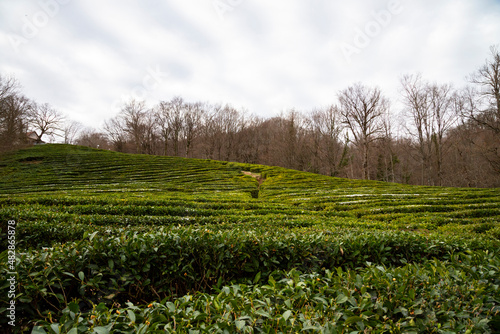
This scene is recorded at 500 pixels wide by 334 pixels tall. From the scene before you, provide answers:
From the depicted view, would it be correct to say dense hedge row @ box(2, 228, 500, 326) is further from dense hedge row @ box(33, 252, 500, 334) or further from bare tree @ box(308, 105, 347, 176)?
bare tree @ box(308, 105, 347, 176)

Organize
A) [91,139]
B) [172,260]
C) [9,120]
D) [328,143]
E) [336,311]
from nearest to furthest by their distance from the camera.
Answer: [336,311], [172,260], [9,120], [328,143], [91,139]

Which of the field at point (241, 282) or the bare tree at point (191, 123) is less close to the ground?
the bare tree at point (191, 123)

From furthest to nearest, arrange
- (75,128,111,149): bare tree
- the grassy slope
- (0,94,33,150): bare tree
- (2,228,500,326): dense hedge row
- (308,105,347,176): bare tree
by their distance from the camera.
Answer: (75,128,111,149): bare tree, (308,105,347,176): bare tree, (0,94,33,150): bare tree, the grassy slope, (2,228,500,326): dense hedge row

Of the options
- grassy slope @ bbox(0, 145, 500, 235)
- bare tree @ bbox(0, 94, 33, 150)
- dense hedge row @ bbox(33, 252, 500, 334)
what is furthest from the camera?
bare tree @ bbox(0, 94, 33, 150)

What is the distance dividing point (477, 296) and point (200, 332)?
250cm

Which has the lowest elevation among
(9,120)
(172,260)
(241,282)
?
(241,282)

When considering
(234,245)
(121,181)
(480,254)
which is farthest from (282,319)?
(121,181)

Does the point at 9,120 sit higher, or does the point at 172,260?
the point at 9,120

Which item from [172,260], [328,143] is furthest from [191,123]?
[172,260]

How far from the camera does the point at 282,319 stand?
1.73 meters

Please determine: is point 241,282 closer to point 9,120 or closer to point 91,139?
point 9,120

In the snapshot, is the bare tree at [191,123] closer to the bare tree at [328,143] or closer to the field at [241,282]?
the bare tree at [328,143]

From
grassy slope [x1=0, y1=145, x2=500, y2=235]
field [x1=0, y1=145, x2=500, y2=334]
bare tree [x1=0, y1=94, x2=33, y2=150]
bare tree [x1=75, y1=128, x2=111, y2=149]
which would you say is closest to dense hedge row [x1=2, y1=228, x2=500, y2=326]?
field [x1=0, y1=145, x2=500, y2=334]

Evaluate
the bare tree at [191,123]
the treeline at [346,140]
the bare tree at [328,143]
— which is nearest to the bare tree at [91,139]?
the treeline at [346,140]
